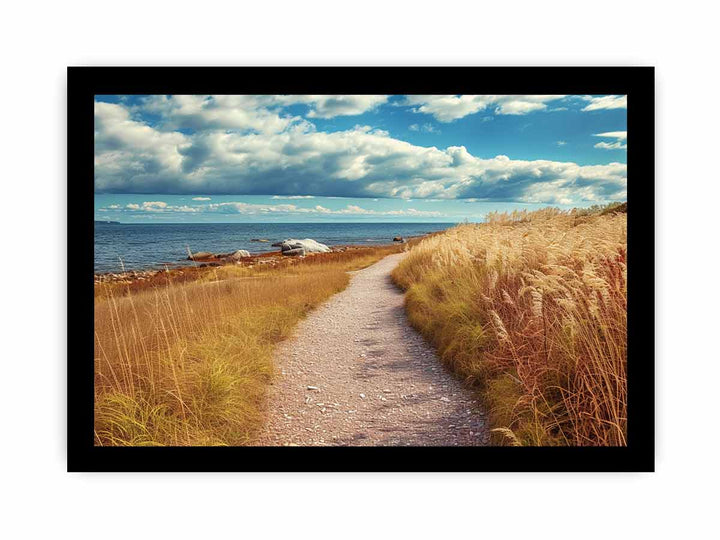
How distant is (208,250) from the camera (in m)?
3.37

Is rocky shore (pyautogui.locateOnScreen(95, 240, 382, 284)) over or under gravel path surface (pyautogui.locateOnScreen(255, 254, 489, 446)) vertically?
over

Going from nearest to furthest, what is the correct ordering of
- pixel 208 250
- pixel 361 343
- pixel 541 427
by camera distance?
pixel 541 427
pixel 208 250
pixel 361 343

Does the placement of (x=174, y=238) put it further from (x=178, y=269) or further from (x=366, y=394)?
(x=366, y=394)

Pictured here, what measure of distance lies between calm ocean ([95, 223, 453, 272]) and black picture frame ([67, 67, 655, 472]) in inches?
5.5

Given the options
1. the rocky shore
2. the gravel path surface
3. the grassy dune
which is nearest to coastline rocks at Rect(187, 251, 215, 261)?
the rocky shore

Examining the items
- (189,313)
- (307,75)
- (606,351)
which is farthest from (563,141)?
(189,313)

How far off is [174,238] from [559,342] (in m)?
3.24

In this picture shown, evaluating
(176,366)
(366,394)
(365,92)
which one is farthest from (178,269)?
(365,92)

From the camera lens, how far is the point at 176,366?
2926 millimetres

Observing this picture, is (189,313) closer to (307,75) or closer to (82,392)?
(82,392)

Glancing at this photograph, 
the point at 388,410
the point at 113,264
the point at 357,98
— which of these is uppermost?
the point at 357,98

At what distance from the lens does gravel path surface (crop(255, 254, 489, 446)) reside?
2641 mm

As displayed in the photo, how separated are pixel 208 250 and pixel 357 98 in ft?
6.20

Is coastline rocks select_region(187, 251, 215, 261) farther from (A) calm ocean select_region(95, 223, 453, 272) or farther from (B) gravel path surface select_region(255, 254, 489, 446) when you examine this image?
(B) gravel path surface select_region(255, 254, 489, 446)
